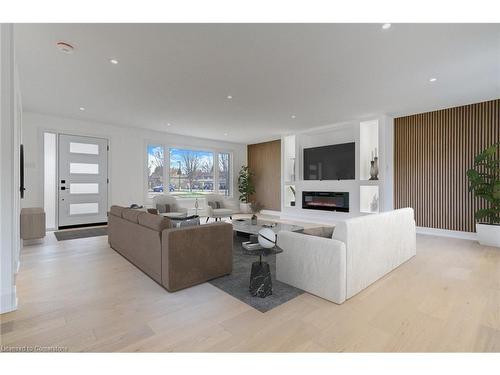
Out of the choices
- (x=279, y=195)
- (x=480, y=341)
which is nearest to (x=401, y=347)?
(x=480, y=341)

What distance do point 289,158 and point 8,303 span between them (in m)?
7.17

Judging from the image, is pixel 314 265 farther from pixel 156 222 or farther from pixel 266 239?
pixel 156 222

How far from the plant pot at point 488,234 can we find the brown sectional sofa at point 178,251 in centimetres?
455

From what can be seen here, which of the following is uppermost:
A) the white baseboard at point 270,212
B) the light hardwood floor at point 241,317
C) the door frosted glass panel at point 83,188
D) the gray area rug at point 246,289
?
the door frosted glass panel at point 83,188

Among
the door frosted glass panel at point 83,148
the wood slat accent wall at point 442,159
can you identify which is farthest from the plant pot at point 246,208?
the door frosted glass panel at point 83,148

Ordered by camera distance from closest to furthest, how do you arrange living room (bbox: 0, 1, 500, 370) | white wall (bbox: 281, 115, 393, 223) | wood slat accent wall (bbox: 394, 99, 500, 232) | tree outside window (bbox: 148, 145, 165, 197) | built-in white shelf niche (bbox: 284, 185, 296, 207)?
1. living room (bbox: 0, 1, 500, 370)
2. wood slat accent wall (bbox: 394, 99, 500, 232)
3. white wall (bbox: 281, 115, 393, 223)
4. tree outside window (bbox: 148, 145, 165, 197)
5. built-in white shelf niche (bbox: 284, 185, 296, 207)

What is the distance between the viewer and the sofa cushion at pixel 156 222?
8.42ft

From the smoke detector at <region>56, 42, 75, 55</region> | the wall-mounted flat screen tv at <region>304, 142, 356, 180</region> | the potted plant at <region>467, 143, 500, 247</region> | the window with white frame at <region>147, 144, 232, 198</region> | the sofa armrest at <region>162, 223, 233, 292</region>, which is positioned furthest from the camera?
the window with white frame at <region>147, 144, 232, 198</region>

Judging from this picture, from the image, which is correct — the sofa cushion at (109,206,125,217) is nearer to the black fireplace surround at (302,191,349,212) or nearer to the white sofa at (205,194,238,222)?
the white sofa at (205,194,238,222)

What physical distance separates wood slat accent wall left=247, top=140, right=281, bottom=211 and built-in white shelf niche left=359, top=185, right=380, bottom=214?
9.57 ft

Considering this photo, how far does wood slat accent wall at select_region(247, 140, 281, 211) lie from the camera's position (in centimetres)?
852

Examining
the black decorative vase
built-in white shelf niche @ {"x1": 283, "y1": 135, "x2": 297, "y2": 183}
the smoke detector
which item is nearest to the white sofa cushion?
the black decorative vase

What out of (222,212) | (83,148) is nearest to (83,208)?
(83,148)

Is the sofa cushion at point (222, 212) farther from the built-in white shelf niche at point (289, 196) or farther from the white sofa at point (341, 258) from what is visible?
the white sofa at point (341, 258)
